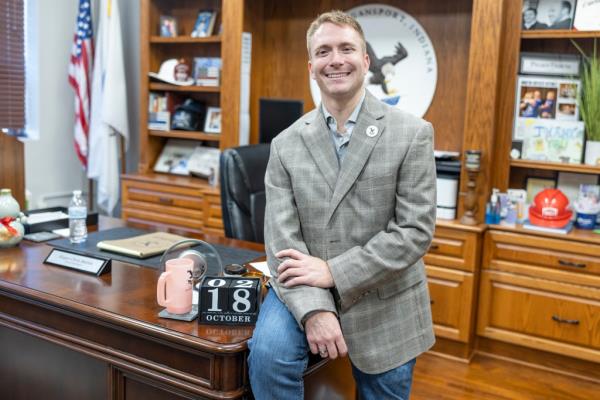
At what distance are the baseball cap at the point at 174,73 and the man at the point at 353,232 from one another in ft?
8.86

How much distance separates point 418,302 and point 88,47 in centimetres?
351

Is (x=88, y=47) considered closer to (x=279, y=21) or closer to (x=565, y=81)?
(x=279, y=21)

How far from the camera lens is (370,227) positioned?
1.62m

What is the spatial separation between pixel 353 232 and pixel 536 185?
6.82ft

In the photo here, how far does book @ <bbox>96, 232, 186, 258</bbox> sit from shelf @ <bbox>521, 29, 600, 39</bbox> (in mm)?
2053

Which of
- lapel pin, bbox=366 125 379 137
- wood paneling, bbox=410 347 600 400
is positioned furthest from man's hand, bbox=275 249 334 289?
wood paneling, bbox=410 347 600 400

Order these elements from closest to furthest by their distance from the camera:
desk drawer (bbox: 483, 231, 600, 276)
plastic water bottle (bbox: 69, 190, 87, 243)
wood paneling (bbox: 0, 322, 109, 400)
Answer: wood paneling (bbox: 0, 322, 109, 400)
plastic water bottle (bbox: 69, 190, 87, 243)
desk drawer (bbox: 483, 231, 600, 276)

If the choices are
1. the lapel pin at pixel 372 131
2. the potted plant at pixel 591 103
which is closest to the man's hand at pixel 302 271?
the lapel pin at pixel 372 131

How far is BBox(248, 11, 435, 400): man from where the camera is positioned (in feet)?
5.08

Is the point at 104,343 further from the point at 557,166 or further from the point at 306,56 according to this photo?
the point at 306,56

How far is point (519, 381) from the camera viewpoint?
9.78ft

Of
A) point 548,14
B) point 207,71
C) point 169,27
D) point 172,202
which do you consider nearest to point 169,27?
point 169,27

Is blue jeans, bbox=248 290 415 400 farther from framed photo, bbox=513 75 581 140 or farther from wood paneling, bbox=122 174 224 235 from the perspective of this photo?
wood paneling, bbox=122 174 224 235

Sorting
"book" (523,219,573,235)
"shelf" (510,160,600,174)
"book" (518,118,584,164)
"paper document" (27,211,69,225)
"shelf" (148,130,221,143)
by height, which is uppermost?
"book" (518,118,584,164)
